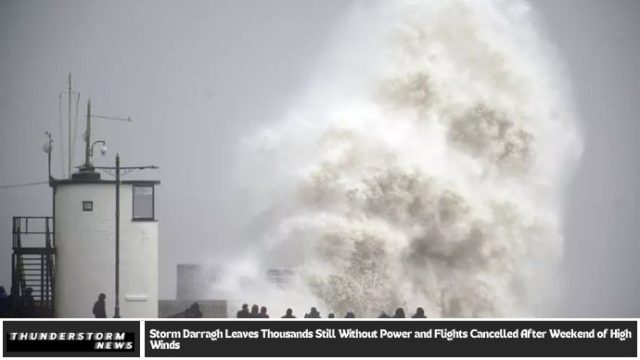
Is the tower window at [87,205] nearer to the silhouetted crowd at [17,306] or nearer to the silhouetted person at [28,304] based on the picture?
the silhouetted crowd at [17,306]

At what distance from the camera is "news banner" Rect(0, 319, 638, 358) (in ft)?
114

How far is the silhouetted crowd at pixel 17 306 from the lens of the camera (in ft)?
148

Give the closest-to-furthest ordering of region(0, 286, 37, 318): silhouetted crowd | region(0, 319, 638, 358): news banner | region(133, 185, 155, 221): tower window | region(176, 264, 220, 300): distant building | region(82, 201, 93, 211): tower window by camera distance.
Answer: region(0, 319, 638, 358): news banner → region(0, 286, 37, 318): silhouetted crowd → region(82, 201, 93, 211): tower window → region(133, 185, 155, 221): tower window → region(176, 264, 220, 300): distant building

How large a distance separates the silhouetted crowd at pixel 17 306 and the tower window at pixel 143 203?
14.4 ft

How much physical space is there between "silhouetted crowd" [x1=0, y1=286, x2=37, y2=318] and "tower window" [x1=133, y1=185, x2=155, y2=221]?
4401 millimetres

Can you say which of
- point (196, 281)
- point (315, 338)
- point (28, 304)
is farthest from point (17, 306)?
point (196, 281)

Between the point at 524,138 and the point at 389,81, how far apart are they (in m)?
6.94

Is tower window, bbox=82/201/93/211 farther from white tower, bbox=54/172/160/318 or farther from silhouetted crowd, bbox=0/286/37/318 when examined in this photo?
silhouetted crowd, bbox=0/286/37/318

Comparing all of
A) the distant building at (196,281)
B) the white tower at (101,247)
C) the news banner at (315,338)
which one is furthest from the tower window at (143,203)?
the distant building at (196,281)

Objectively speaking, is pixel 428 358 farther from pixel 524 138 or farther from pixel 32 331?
pixel 524 138

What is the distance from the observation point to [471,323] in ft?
116

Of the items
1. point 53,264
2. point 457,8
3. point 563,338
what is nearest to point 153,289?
point 53,264

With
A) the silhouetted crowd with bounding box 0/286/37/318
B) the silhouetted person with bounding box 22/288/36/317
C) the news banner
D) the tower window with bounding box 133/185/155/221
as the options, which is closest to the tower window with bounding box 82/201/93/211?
the tower window with bounding box 133/185/155/221

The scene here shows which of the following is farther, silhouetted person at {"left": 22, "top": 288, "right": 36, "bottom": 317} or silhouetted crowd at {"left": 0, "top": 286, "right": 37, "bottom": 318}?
silhouetted person at {"left": 22, "top": 288, "right": 36, "bottom": 317}
